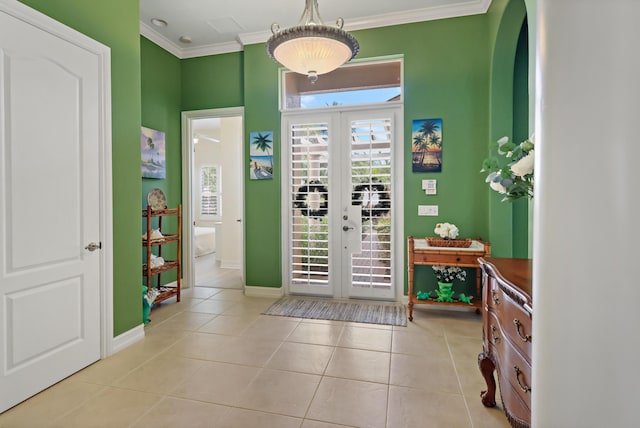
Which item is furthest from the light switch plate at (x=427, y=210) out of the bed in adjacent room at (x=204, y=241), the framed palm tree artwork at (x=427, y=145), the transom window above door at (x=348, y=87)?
the bed in adjacent room at (x=204, y=241)

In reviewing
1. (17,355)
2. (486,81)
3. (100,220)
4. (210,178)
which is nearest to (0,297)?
(17,355)

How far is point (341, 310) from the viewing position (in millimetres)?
3824

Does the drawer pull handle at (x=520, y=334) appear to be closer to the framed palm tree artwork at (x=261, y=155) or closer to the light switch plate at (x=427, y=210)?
the light switch plate at (x=427, y=210)

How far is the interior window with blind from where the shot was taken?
9508 millimetres

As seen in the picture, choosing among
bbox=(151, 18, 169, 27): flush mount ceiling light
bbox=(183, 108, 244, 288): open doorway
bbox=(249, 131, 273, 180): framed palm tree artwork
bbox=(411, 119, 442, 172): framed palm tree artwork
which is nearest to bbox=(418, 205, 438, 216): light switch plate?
bbox=(411, 119, 442, 172): framed palm tree artwork

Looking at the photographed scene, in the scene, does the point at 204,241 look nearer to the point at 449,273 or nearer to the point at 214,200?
the point at 214,200

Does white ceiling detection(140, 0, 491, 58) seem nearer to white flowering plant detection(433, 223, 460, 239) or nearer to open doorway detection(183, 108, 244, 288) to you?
open doorway detection(183, 108, 244, 288)

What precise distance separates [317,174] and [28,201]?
277cm

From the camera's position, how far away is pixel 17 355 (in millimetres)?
2092

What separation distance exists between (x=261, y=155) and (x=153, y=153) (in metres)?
1.34

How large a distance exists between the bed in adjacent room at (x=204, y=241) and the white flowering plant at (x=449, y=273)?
516 centimetres

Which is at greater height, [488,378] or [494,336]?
[494,336]

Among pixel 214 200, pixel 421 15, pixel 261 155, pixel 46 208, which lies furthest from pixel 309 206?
pixel 214 200

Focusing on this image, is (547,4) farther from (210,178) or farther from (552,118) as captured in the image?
(210,178)
